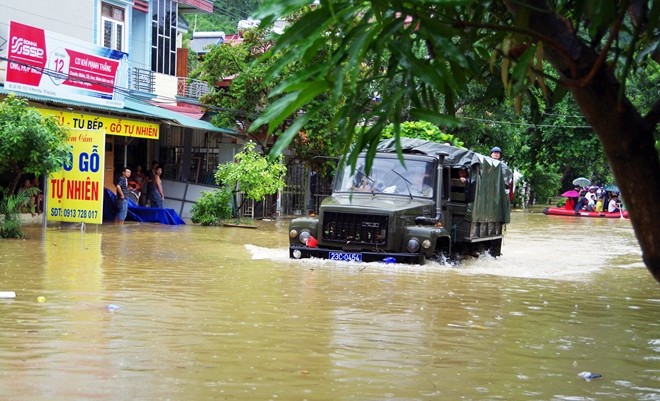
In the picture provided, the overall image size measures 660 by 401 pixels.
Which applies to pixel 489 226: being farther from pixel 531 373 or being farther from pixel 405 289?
pixel 531 373

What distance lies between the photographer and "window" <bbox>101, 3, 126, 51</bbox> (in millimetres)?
27203

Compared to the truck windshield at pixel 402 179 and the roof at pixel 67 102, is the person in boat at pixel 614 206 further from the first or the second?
the truck windshield at pixel 402 179

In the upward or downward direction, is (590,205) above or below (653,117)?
below

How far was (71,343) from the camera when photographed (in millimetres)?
7566

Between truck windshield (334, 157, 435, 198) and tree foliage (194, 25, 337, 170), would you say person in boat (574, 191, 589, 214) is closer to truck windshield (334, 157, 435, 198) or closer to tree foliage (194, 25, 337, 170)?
tree foliage (194, 25, 337, 170)

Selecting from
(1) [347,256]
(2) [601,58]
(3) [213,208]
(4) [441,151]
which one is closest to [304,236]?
(1) [347,256]

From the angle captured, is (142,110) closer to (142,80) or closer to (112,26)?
(142,80)

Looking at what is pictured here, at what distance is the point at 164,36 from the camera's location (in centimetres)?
3030

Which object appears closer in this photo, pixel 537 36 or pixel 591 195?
pixel 537 36

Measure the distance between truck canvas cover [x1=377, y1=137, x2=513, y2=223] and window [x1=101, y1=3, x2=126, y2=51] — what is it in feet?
44.1

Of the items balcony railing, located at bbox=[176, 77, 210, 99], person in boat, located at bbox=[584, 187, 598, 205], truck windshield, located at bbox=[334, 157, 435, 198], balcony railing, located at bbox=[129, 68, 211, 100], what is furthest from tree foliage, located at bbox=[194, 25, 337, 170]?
person in boat, located at bbox=[584, 187, 598, 205]

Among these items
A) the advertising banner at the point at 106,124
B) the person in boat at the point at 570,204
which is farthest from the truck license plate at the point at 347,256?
the person in boat at the point at 570,204

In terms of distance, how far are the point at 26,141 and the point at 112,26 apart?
32.6ft

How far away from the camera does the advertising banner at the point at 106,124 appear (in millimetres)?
22500
